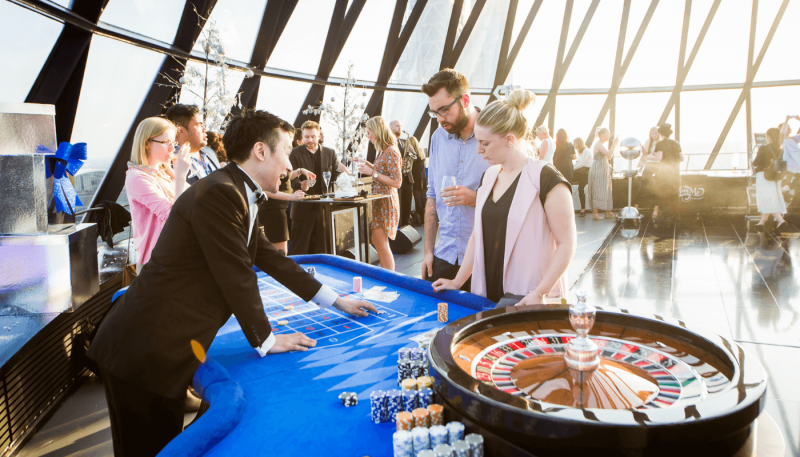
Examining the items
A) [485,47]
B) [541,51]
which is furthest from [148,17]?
[541,51]

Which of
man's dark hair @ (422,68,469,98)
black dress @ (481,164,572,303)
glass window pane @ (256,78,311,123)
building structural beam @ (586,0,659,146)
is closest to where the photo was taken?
black dress @ (481,164,572,303)

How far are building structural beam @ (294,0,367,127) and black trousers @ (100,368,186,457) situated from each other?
679 centimetres

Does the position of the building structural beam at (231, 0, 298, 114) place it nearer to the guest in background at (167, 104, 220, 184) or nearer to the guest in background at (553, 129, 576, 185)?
the guest in background at (167, 104, 220, 184)

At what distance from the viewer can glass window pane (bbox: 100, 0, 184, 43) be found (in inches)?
175

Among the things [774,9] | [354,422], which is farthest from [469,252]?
[774,9]

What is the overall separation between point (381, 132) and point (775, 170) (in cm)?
573

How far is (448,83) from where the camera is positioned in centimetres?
221

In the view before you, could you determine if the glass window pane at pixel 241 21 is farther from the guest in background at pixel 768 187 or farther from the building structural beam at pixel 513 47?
the guest in background at pixel 768 187

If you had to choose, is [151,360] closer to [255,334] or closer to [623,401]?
[255,334]

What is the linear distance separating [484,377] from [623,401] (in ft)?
0.91

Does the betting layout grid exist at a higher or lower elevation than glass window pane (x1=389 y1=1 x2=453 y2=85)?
lower

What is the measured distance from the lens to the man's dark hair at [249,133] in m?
1.59

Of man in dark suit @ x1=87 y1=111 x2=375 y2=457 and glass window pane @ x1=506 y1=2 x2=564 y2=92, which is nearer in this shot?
man in dark suit @ x1=87 y1=111 x2=375 y2=457

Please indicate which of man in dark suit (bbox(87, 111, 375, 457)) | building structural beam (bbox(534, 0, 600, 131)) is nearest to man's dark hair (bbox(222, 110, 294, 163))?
man in dark suit (bbox(87, 111, 375, 457))
